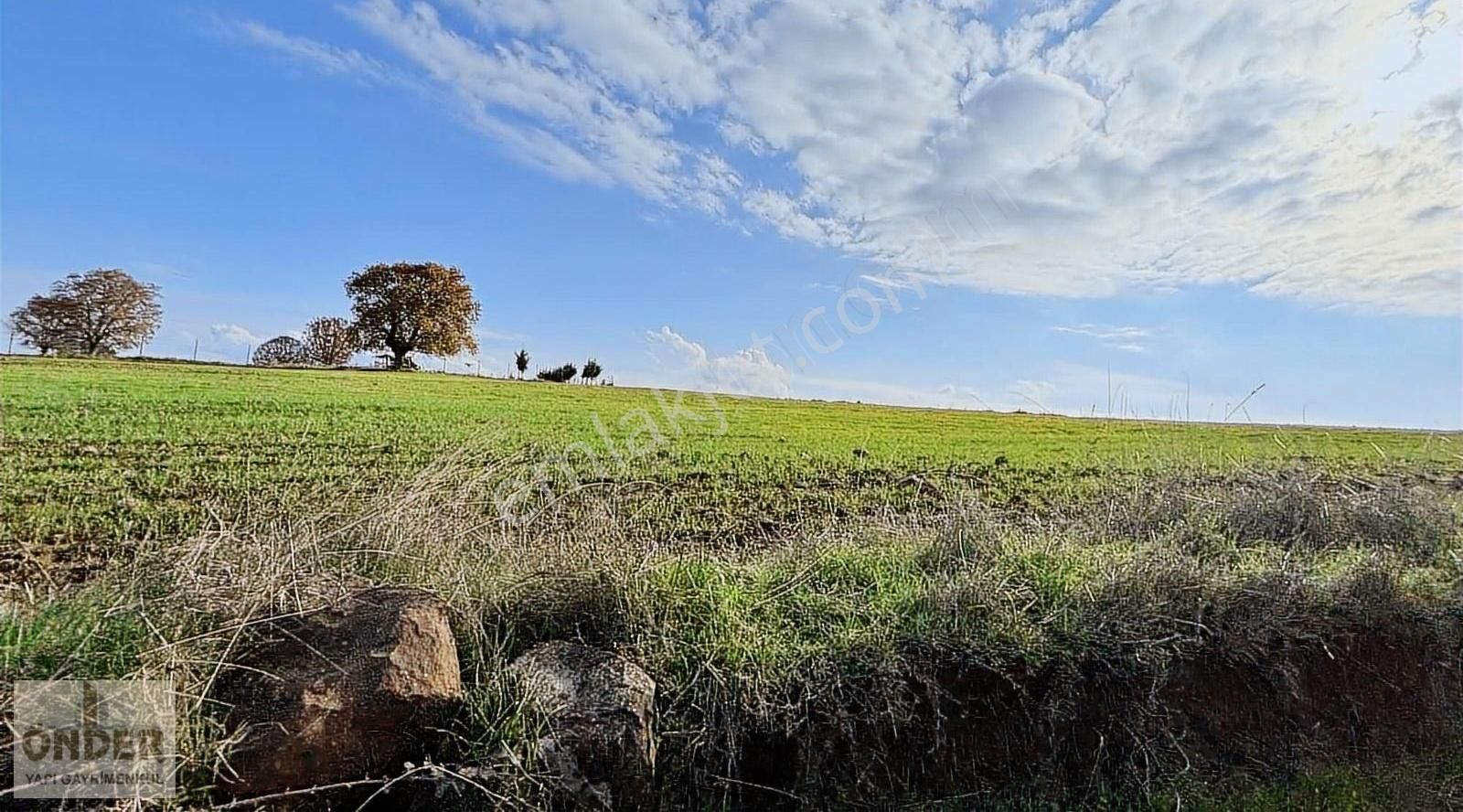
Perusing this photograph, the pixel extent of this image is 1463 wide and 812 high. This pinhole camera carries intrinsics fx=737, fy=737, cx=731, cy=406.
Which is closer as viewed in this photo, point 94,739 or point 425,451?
point 94,739

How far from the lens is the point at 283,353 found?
134ft

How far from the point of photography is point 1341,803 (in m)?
3.53

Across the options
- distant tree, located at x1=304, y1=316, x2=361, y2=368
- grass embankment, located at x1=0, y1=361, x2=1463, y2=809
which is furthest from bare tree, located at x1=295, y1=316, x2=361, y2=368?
grass embankment, located at x1=0, y1=361, x2=1463, y2=809

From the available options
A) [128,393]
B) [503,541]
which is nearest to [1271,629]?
[503,541]

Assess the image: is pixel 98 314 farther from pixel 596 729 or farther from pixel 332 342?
pixel 596 729

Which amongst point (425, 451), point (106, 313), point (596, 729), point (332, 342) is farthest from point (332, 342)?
point (596, 729)

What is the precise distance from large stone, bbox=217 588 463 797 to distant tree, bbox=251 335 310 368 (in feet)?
140

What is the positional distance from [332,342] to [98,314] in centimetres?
1060

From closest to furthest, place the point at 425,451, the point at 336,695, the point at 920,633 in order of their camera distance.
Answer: the point at 336,695, the point at 920,633, the point at 425,451

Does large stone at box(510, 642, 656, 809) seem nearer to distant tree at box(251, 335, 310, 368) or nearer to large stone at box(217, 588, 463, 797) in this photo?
large stone at box(217, 588, 463, 797)

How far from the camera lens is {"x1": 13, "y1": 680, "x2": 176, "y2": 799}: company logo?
2.33 meters

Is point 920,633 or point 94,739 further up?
point 920,633

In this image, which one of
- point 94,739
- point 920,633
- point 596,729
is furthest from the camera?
point 920,633

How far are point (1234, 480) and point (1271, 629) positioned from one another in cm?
358
